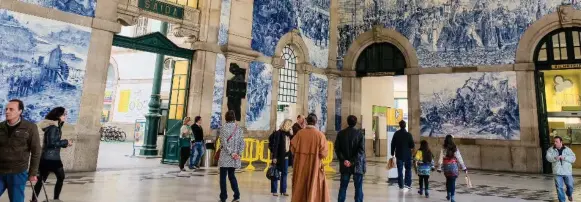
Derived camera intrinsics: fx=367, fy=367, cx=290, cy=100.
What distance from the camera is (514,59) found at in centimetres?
1242

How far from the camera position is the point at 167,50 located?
10.4m

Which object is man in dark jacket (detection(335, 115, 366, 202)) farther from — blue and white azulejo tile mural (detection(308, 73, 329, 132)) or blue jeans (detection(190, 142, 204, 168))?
blue and white azulejo tile mural (detection(308, 73, 329, 132))

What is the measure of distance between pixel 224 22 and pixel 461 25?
333 inches

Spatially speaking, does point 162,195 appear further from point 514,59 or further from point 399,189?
point 514,59

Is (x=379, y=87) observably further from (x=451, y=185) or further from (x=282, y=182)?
(x=282, y=182)

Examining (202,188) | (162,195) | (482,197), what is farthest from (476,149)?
(162,195)

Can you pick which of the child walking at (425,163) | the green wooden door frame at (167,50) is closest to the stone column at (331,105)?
the green wooden door frame at (167,50)

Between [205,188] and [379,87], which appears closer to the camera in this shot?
[205,188]

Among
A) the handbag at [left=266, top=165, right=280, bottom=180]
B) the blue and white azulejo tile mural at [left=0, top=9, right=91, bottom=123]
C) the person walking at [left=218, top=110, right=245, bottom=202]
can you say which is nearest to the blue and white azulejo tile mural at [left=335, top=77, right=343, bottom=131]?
the handbag at [left=266, top=165, right=280, bottom=180]

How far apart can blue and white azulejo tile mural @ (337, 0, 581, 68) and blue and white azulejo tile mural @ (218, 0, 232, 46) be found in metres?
6.34

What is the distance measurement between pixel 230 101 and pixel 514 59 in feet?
31.5

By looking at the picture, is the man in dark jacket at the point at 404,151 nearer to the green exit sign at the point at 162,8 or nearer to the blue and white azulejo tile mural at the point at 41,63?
the green exit sign at the point at 162,8

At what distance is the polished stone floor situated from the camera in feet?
19.1

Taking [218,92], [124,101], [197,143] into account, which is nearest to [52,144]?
[197,143]
